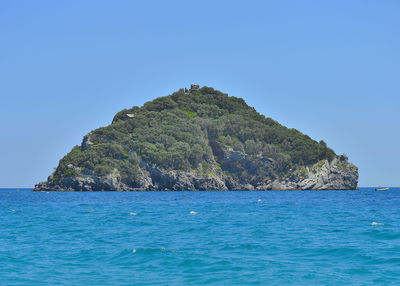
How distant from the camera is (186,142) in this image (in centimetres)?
14825

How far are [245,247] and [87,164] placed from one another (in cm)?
11540

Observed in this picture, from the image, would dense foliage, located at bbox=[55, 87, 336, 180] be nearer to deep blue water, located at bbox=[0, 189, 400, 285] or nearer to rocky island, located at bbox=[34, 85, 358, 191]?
rocky island, located at bbox=[34, 85, 358, 191]

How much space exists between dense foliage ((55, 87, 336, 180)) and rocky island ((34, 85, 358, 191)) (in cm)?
29

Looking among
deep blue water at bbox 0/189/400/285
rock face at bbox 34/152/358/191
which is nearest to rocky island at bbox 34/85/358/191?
rock face at bbox 34/152/358/191

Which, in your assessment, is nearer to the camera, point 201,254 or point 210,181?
point 201,254

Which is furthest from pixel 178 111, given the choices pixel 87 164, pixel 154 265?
pixel 154 265

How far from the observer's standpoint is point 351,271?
17.5m

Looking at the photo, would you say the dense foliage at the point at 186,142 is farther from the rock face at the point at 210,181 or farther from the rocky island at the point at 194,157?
the rock face at the point at 210,181

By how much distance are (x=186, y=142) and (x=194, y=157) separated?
24.9ft

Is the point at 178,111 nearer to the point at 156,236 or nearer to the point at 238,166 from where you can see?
the point at 238,166

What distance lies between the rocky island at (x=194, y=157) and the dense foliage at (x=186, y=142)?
0.96ft

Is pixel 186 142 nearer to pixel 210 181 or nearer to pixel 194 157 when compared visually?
pixel 194 157

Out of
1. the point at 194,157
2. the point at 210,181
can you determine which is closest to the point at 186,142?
the point at 194,157

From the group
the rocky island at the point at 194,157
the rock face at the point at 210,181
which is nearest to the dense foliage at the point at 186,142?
the rocky island at the point at 194,157
